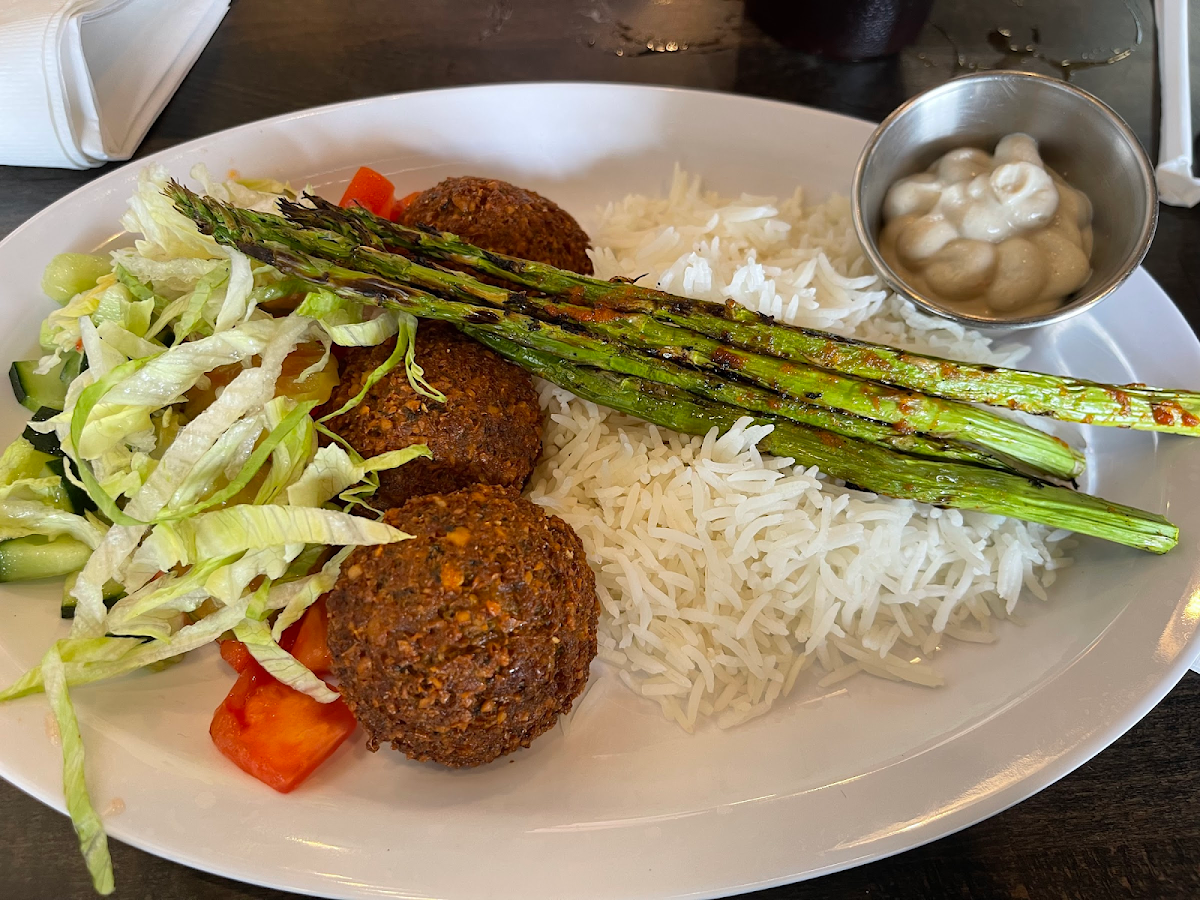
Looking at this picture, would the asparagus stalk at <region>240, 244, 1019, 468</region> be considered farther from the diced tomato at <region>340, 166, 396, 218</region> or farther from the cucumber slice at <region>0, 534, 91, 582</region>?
the cucumber slice at <region>0, 534, 91, 582</region>

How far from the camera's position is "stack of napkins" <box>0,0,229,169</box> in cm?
A: 312

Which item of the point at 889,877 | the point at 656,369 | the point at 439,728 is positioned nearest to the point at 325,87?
the point at 656,369

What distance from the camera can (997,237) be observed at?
261cm

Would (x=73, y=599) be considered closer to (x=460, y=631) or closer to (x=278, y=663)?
(x=278, y=663)

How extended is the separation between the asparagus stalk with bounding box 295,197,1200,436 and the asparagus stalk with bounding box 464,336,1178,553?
0.68 ft

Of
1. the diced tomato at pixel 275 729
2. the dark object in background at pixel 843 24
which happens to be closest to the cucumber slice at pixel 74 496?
the diced tomato at pixel 275 729

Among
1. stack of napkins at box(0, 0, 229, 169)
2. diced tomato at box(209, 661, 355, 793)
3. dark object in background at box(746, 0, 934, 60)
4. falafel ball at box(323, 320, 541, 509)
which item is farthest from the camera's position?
dark object in background at box(746, 0, 934, 60)

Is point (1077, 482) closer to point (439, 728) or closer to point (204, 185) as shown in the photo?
point (439, 728)

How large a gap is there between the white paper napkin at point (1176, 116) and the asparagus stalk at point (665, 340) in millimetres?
2061

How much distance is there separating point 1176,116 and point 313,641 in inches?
170

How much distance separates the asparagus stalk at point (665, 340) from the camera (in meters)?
2.20

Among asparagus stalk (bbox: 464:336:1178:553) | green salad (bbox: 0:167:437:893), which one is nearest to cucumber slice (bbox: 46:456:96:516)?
green salad (bbox: 0:167:437:893)

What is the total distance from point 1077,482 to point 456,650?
2.11m

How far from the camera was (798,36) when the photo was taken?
386 cm
